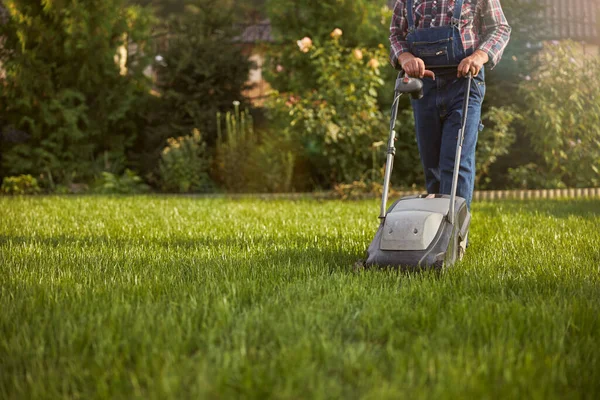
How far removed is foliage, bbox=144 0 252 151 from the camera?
10859 mm

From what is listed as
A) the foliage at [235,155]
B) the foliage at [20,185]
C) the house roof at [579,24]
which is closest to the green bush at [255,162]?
the foliage at [235,155]

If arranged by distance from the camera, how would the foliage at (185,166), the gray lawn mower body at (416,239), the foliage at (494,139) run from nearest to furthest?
1. the gray lawn mower body at (416,239)
2. the foliage at (494,139)
3. the foliage at (185,166)

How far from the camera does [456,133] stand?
4.09m

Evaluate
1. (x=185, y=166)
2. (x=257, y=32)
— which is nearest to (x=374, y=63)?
(x=185, y=166)

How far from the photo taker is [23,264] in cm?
363

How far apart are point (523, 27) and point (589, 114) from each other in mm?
1820

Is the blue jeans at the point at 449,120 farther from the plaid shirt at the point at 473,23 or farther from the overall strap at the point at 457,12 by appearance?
the overall strap at the point at 457,12

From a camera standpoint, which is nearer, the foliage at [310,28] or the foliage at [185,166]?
the foliage at [185,166]

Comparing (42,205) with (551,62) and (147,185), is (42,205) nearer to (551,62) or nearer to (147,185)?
(147,185)

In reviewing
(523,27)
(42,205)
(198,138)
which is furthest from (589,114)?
(42,205)

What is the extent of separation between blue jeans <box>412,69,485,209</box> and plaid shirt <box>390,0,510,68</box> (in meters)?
0.21

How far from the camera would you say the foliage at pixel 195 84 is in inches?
428

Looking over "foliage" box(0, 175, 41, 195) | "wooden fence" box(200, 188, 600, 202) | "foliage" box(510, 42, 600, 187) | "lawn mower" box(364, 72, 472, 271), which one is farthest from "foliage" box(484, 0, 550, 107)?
"lawn mower" box(364, 72, 472, 271)

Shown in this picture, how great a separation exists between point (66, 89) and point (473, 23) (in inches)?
320
